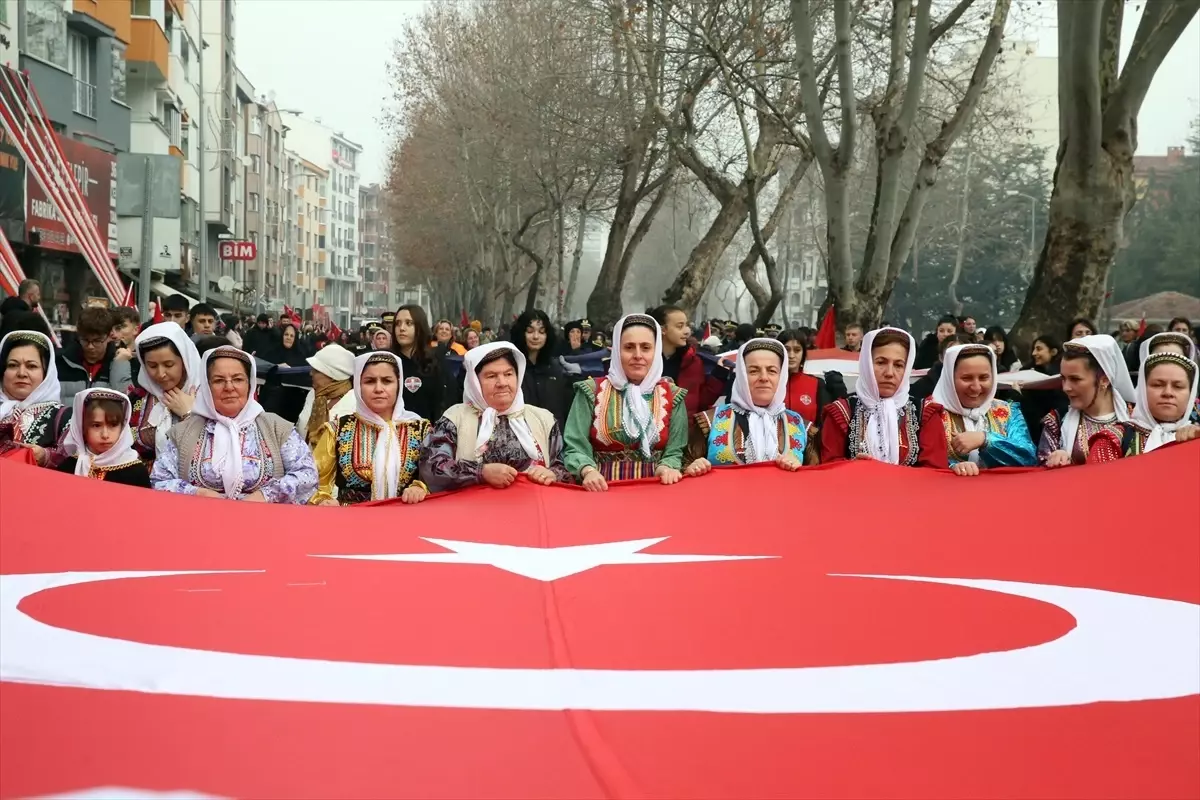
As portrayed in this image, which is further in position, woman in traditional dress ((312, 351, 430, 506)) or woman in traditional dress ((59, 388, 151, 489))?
woman in traditional dress ((312, 351, 430, 506))

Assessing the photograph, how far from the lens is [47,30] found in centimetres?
3070

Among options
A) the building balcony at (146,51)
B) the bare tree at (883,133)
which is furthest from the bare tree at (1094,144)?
the building balcony at (146,51)

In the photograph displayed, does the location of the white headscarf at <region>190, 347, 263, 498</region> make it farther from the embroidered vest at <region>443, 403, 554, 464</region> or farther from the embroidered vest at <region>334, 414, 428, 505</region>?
the embroidered vest at <region>443, 403, 554, 464</region>

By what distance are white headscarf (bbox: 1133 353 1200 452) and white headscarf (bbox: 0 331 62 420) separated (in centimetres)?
506

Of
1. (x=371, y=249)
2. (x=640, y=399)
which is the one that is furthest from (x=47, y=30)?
(x=371, y=249)

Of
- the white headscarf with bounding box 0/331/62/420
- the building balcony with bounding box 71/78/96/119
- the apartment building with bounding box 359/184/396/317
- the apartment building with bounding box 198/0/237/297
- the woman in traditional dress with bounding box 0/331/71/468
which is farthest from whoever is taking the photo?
the apartment building with bounding box 359/184/396/317

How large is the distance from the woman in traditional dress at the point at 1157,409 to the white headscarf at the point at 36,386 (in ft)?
16.0

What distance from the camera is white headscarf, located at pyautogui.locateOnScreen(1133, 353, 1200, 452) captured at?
20.7 ft

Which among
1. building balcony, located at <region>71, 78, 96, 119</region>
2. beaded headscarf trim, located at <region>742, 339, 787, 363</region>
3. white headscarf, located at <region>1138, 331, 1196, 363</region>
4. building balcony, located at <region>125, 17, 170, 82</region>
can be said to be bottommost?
beaded headscarf trim, located at <region>742, 339, 787, 363</region>

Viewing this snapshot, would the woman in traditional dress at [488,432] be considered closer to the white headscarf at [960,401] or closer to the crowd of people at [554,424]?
the crowd of people at [554,424]

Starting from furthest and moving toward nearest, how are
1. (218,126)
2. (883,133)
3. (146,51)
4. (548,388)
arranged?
(218,126) → (146,51) → (883,133) → (548,388)

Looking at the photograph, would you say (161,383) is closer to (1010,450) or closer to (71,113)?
(1010,450)

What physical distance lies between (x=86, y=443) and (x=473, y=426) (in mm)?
1714

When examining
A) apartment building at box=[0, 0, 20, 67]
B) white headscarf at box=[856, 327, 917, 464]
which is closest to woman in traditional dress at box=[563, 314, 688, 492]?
white headscarf at box=[856, 327, 917, 464]
